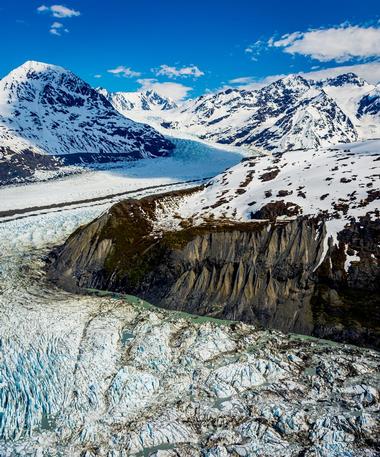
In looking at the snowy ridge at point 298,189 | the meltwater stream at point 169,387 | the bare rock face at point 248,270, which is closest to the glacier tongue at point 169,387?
the meltwater stream at point 169,387

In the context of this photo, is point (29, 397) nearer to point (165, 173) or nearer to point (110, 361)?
point (110, 361)

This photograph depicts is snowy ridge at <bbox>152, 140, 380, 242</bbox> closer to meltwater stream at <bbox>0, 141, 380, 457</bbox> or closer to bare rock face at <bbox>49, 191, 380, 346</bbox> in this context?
bare rock face at <bbox>49, 191, 380, 346</bbox>

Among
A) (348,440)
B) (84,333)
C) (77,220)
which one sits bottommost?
(348,440)

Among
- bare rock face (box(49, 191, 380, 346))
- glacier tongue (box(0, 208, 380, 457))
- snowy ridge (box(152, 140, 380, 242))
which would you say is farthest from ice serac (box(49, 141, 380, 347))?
glacier tongue (box(0, 208, 380, 457))

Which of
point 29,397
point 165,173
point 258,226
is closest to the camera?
point 29,397

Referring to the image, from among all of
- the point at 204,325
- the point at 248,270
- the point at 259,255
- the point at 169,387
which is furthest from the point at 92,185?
the point at 169,387

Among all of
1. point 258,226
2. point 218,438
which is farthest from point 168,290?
point 218,438
